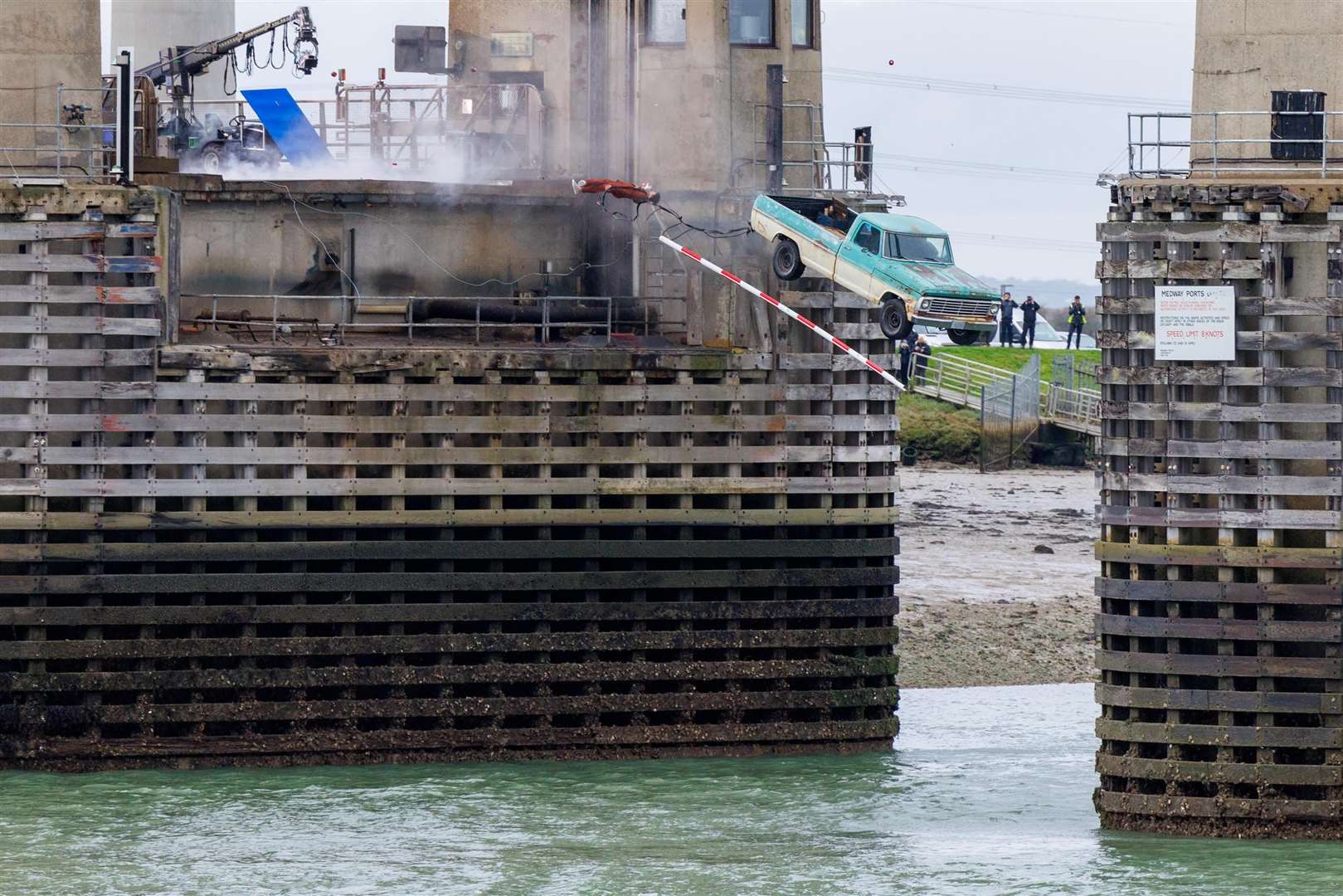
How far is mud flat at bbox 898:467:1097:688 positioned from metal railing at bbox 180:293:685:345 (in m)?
7.66

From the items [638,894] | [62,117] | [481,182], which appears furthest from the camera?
[481,182]

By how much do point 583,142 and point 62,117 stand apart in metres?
10.4

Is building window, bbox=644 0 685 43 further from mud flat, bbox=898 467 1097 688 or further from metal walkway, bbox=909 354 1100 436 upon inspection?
metal walkway, bbox=909 354 1100 436

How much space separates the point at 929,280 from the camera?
35438mm

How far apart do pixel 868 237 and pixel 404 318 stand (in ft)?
21.5

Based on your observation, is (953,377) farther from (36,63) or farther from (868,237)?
(36,63)

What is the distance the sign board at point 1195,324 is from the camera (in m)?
24.8

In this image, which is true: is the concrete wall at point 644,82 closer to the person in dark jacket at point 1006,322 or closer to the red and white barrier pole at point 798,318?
the red and white barrier pole at point 798,318

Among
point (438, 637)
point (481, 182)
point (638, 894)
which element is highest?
point (481, 182)

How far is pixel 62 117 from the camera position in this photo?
31.4 meters

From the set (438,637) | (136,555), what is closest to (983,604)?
(438,637)

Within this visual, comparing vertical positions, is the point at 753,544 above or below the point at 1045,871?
above

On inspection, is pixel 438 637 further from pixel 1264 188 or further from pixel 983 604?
pixel 983 604

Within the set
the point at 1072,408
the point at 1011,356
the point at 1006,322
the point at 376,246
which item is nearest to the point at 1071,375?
the point at 1072,408
